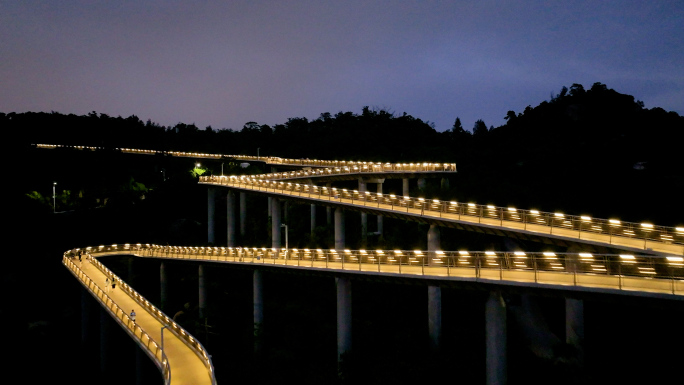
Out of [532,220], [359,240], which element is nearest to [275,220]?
[359,240]

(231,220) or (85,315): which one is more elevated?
(231,220)

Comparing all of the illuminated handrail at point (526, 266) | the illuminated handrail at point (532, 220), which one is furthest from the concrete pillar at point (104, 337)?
the illuminated handrail at point (532, 220)

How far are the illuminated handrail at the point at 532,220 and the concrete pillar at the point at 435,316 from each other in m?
6.64

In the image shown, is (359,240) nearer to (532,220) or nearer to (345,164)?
(345,164)

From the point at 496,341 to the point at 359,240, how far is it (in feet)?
95.0

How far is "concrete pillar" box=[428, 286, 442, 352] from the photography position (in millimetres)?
35938

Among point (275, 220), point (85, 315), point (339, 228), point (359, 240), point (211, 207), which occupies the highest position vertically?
point (211, 207)

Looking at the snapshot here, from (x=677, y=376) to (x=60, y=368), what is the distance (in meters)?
50.9

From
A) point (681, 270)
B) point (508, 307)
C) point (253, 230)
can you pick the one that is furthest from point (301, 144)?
point (681, 270)

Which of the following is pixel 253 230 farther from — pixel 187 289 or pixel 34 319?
pixel 34 319

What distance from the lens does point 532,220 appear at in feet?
95.6

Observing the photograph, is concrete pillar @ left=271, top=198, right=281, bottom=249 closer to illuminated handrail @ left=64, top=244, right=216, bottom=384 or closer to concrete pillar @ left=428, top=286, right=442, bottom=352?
illuminated handrail @ left=64, top=244, right=216, bottom=384

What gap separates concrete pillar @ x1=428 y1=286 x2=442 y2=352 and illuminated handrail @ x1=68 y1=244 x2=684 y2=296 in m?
6.90

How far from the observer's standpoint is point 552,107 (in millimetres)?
73875
